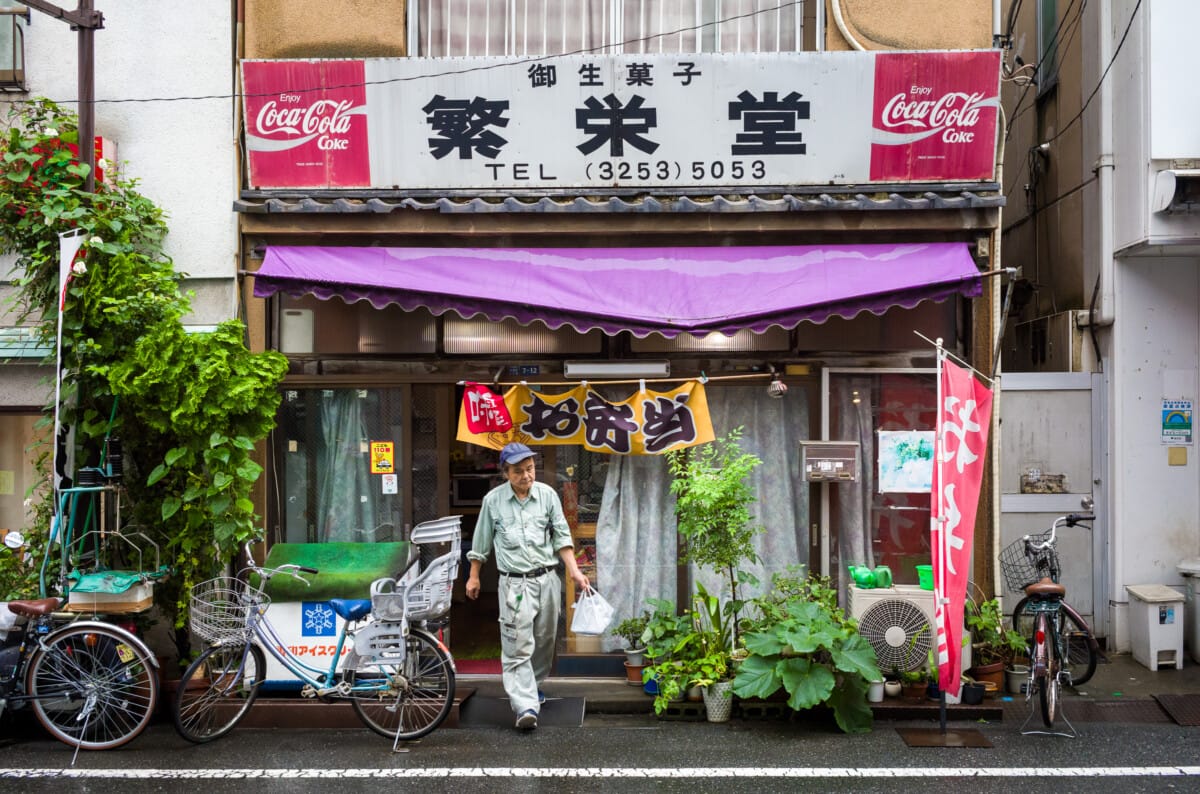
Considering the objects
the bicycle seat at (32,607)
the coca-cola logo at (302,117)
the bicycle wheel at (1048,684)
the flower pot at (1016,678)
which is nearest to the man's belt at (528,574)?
the bicycle seat at (32,607)

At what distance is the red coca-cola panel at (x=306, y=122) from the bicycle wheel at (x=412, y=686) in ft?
14.9

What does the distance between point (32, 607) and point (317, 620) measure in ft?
6.95

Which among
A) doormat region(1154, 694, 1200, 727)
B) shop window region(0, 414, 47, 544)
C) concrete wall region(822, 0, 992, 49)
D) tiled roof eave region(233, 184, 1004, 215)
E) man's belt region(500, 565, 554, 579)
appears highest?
concrete wall region(822, 0, 992, 49)

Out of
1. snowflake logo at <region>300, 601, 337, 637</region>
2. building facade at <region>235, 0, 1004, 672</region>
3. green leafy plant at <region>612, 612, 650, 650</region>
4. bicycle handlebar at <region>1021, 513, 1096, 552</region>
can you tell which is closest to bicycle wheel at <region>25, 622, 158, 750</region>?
snowflake logo at <region>300, 601, 337, 637</region>

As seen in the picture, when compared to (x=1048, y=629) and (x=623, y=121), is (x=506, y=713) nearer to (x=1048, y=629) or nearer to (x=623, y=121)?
(x=1048, y=629)

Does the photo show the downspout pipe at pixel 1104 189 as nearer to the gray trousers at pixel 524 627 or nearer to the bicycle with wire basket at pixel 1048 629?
the bicycle with wire basket at pixel 1048 629

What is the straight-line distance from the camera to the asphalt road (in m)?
6.43

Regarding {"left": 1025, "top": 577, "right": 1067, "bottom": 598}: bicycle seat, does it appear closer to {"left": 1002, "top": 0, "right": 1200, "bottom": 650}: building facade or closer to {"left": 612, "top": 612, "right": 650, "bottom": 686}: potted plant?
{"left": 1002, "top": 0, "right": 1200, "bottom": 650}: building facade

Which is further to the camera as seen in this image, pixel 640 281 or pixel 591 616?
pixel 640 281

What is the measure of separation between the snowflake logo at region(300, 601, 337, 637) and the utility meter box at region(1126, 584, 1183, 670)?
7.53 meters

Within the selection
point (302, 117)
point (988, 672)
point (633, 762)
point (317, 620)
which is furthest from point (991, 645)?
point (302, 117)

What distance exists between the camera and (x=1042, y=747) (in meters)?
7.15

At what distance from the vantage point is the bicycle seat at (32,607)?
7227 mm

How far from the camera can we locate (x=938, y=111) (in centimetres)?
895
